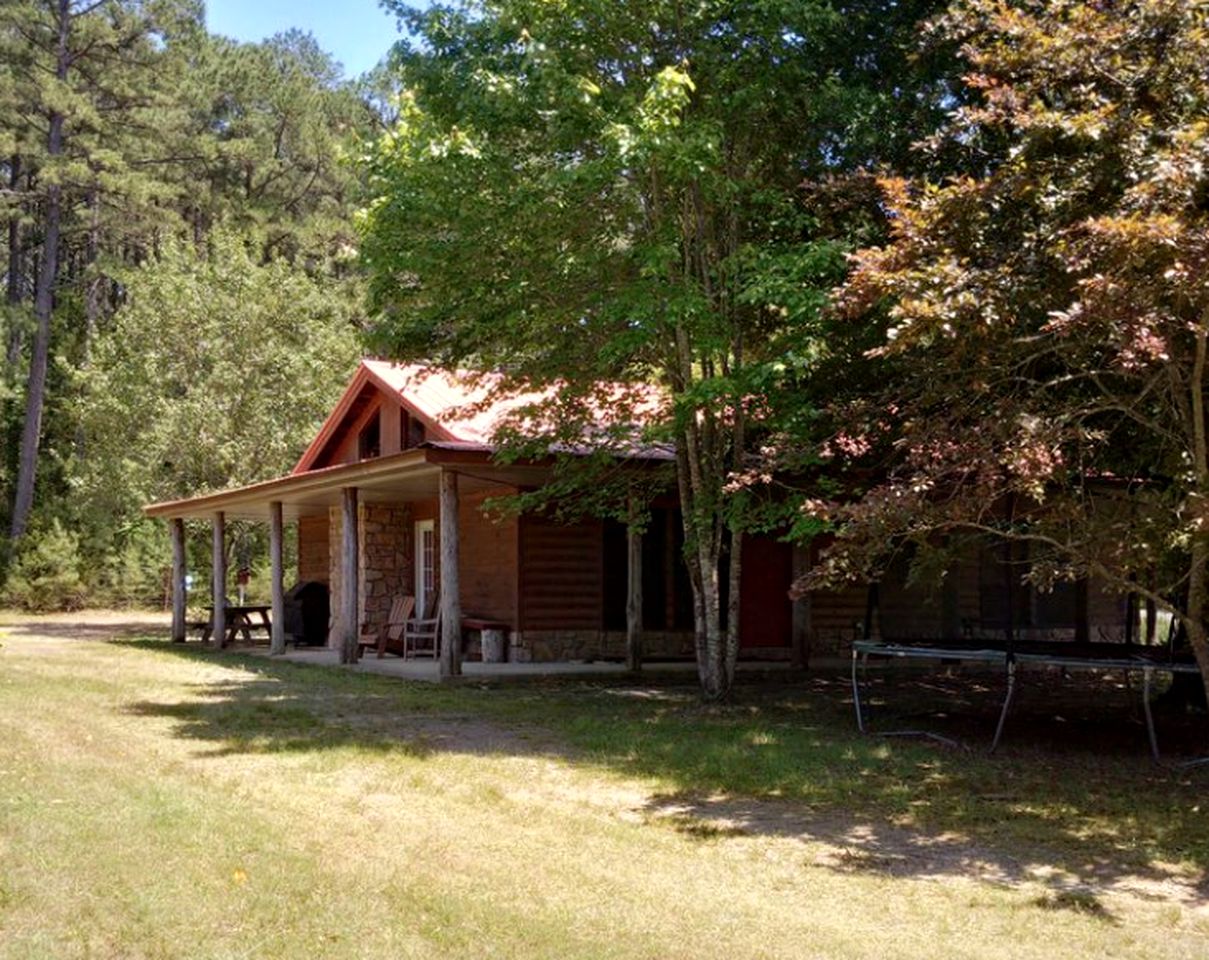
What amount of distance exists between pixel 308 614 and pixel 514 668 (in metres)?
7.75

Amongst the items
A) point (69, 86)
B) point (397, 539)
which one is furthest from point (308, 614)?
point (69, 86)

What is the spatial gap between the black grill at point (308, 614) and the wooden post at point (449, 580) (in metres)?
8.50

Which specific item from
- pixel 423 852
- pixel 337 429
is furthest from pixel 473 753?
pixel 337 429

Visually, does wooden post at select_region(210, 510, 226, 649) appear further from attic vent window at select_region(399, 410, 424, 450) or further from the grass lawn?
the grass lawn

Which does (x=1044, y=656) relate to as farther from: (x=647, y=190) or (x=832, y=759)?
(x=647, y=190)

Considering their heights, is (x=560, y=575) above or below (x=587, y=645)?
above

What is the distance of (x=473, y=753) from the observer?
9.80 metres

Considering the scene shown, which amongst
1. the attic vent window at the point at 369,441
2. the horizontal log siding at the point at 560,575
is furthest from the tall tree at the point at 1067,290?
the attic vent window at the point at 369,441

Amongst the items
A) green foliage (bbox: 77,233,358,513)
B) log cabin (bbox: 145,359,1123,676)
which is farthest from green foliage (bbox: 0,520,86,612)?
log cabin (bbox: 145,359,1123,676)

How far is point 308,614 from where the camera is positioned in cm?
2305

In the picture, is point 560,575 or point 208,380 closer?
point 560,575

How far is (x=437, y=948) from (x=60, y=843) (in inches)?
96.1

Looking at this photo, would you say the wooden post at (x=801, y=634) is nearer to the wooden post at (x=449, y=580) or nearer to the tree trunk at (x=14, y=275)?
the wooden post at (x=449, y=580)

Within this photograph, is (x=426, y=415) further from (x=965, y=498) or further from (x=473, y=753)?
(x=965, y=498)
